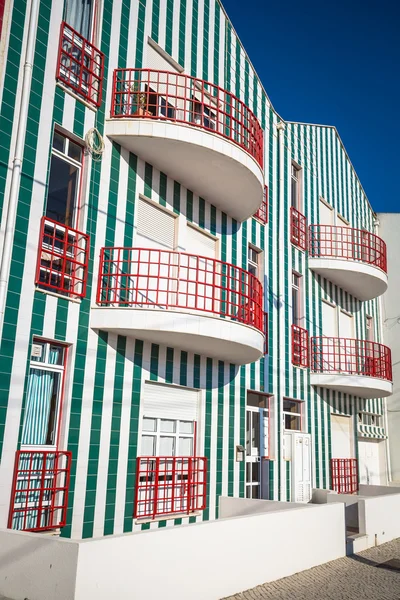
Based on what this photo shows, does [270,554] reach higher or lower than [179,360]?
lower

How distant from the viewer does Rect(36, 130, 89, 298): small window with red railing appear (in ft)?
28.0

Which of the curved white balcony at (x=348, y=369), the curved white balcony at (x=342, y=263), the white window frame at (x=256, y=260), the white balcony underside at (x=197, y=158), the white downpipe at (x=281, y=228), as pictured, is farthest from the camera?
the curved white balcony at (x=342, y=263)

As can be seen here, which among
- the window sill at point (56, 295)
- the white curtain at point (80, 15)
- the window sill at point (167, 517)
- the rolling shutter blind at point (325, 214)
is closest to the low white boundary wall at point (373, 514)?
the window sill at point (167, 517)

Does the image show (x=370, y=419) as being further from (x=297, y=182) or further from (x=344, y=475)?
(x=297, y=182)

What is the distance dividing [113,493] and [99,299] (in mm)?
2923

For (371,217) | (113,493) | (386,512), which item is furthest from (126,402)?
(371,217)

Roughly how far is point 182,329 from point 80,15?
5.40m

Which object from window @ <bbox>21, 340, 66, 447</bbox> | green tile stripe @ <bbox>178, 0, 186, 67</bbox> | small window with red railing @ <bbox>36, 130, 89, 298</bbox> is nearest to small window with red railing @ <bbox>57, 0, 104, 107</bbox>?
small window with red railing @ <bbox>36, 130, 89, 298</bbox>

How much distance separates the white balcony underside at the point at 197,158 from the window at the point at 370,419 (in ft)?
28.2

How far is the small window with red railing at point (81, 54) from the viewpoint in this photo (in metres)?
9.26

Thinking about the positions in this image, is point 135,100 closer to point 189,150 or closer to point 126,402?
point 189,150

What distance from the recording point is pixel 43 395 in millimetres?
8242

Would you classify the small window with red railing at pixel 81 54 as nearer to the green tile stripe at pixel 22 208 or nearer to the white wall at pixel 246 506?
the green tile stripe at pixel 22 208

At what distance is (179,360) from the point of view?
10.7 metres
